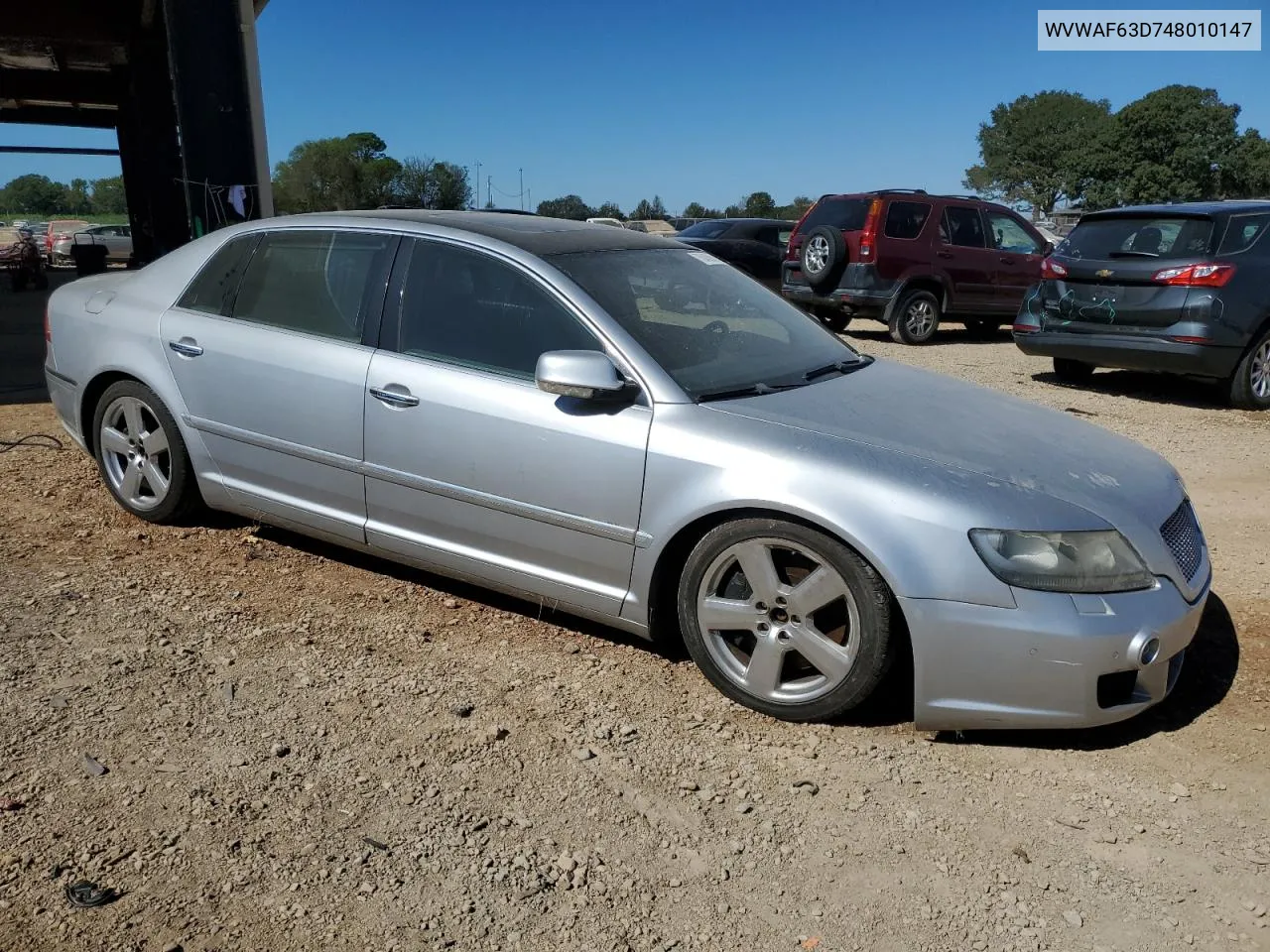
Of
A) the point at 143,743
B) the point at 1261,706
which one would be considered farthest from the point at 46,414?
the point at 1261,706

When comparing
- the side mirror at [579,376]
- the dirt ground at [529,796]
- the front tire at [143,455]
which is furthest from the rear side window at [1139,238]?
the front tire at [143,455]

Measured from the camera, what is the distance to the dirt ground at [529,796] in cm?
234

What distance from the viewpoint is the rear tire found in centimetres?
1236

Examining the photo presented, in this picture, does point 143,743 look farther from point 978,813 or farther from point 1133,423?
point 1133,423

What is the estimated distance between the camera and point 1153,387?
30.7ft

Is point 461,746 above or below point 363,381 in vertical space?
below

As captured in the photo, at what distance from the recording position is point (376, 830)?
2.62 m

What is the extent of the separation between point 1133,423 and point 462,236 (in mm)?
5793

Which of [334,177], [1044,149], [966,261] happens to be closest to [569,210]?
[966,261]

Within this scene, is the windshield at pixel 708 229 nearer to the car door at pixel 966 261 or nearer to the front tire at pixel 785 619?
the car door at pixel 966 261

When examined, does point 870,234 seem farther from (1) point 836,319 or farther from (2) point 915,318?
(1) point 836,319

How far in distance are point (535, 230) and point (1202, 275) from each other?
613 centimetres

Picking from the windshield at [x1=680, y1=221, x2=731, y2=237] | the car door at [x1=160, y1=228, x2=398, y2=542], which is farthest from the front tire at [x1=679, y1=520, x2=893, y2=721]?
the windshield at [x1=680, y1=221, x2=731, y2=237]

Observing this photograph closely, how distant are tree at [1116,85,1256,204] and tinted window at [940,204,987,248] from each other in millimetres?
57695
